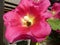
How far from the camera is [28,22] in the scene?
32 cm

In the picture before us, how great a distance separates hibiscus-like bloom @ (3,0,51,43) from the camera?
0.26 m

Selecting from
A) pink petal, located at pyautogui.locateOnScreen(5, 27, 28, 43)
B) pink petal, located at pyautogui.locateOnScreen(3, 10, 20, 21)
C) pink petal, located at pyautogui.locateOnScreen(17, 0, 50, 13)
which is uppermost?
pink petal, located at pyautogui.locateOnScreen(17, 0, 50, 13)

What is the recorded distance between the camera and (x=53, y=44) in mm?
643

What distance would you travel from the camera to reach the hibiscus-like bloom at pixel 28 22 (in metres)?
0.26

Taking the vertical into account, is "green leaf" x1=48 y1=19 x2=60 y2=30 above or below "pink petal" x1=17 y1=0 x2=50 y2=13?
below

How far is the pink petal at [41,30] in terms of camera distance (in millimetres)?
258

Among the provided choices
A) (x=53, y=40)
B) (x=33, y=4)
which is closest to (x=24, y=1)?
(x=33, y=4)

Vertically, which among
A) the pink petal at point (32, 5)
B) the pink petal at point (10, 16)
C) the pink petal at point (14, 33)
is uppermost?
the pink petal at point (32, 5)

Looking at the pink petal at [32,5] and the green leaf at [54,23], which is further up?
the pink petal at [32,5]

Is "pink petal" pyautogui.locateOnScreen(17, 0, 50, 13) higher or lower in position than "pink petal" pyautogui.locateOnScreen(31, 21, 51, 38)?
higher

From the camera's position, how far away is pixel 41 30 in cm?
26

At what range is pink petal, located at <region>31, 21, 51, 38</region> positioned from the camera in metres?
0.26

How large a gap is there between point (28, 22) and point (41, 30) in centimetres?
6

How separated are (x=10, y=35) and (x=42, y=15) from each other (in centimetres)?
6
